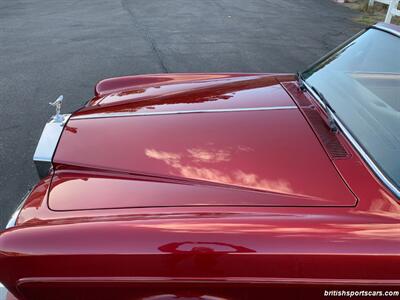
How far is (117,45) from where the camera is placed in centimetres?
789

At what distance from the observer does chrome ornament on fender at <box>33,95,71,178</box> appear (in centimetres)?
218

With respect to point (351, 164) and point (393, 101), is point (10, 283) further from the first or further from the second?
point (393, 101)

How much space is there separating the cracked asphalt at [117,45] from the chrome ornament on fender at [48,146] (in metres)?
1.06

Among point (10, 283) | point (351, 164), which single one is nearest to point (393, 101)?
point (351, 164)

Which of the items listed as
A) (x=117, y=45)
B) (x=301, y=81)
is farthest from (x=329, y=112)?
(x=117, y=45)

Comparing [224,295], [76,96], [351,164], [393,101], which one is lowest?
[76,96]

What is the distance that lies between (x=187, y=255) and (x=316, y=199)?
0.56 metres

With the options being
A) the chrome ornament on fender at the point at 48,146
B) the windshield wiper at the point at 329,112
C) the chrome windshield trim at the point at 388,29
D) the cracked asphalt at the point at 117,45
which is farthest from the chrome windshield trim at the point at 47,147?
the chrome windshield trim at the point at 388,29

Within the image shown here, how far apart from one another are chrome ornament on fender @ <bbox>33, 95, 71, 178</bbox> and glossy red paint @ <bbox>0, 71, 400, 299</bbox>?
0.27m

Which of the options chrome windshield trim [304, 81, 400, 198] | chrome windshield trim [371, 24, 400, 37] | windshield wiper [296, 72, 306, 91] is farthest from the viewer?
windshield wiper [296, 72, 306, 91]


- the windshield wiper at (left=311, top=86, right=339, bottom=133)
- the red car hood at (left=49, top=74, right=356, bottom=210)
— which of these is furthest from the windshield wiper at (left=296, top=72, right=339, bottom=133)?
the red car hood at (left=49, top=74, right=356, bottom=210)

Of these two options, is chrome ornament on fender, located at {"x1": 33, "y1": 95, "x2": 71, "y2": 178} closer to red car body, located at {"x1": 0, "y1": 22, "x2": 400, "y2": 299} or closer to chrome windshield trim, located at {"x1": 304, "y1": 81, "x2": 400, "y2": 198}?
red car body, located at {"x1": 0, "y1": 22, "x2": 400, "y2": 299}

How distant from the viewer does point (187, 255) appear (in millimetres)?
1588

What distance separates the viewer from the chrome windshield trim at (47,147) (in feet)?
7.16
